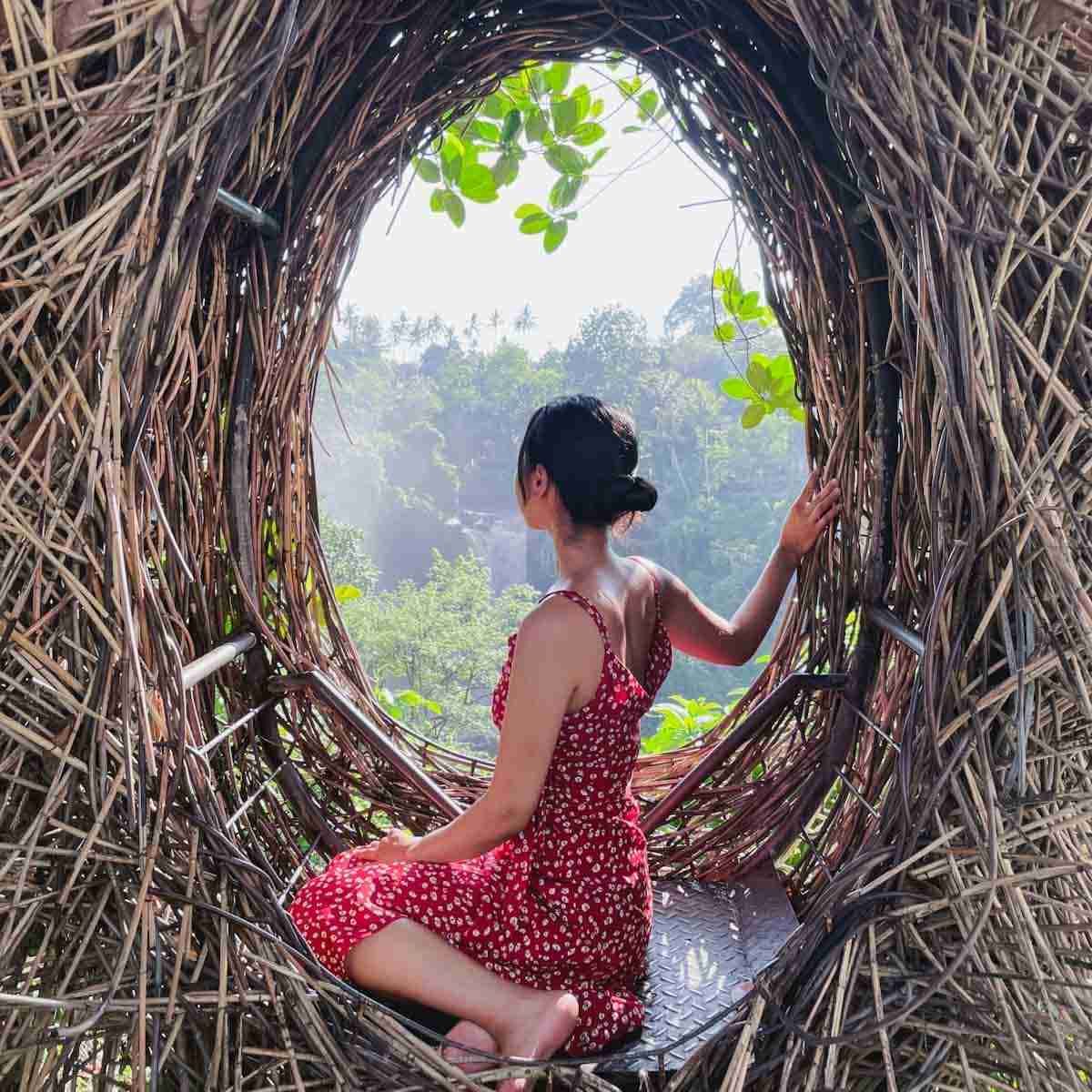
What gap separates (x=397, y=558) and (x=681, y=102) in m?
1.58

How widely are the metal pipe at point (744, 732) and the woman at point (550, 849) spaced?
188mm

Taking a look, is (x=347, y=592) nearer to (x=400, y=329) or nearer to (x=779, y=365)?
(x=779, y=365)

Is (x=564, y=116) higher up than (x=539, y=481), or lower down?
higher up

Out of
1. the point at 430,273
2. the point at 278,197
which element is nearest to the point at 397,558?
the point at 430,273

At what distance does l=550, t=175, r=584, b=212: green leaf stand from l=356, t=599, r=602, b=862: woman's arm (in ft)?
2.97

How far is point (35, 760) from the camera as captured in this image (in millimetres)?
896

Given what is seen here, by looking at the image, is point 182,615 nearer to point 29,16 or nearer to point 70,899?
point 70,899

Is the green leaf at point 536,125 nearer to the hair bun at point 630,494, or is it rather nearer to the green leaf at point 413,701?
the hair bun at point 630,494

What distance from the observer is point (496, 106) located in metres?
1.89

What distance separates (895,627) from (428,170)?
3.90 feet

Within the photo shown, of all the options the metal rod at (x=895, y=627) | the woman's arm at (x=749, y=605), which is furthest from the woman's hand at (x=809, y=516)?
the metal rod at (x=895, y=627)

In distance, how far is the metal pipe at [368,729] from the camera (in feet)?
5.23

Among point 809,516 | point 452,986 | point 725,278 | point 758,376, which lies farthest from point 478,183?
point 452,986

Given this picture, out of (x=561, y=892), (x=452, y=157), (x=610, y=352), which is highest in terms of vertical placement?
(x=452, y=157)
